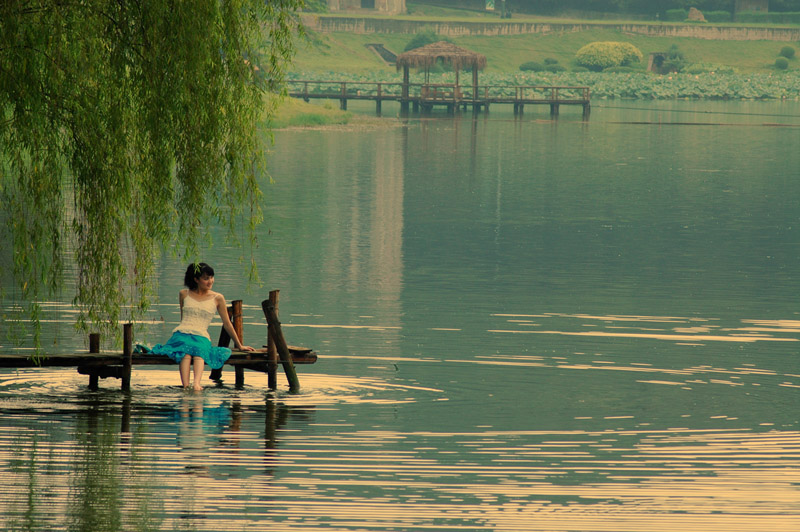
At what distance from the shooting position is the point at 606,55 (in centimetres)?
12325

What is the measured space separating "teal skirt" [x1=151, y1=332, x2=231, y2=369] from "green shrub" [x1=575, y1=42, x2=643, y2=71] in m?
111

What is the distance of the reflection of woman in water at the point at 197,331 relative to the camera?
13914mm

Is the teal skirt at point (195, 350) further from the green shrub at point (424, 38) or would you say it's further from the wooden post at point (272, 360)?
the green shrub at point (424, 38)

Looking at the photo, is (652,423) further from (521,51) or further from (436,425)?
(521,51)

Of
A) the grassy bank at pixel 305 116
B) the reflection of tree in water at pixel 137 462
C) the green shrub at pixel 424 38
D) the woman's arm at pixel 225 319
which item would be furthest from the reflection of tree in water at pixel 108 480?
the green shrub at pixel 424 38

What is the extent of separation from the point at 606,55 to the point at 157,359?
112371mm

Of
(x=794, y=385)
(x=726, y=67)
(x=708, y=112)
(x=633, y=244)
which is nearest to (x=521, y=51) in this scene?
(x=726, y=67)

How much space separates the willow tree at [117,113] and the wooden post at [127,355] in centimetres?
31

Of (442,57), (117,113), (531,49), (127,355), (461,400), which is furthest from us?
(531,49)

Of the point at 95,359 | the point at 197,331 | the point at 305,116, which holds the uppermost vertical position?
the point at 305,116

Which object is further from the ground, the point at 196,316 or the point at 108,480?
the point at 196,316

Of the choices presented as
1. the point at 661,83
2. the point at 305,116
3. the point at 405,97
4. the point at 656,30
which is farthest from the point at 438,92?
the point at 656,30

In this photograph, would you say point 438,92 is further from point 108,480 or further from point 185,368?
point 108,480

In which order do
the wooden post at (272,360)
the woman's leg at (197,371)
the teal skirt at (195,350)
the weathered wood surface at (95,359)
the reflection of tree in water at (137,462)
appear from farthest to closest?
the wooden post at (272,360) < the woman's leg at (197,371) < the teal skirt at (195,350) < the weathered wood surface at (95,359) < the reflection of tree in water at (137,462)
